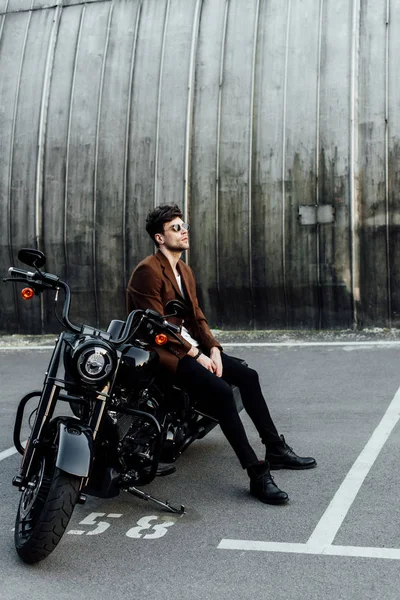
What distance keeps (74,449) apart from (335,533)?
56.4 inches

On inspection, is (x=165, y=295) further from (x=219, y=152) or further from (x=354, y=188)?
(x=219, y=152)

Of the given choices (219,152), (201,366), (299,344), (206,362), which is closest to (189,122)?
(219,152)

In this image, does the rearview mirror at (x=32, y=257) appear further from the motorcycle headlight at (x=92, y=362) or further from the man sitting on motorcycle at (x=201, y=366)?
the man sitting on motorcycle at (x=201, y=366)

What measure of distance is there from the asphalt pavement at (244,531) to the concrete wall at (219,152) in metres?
4.55

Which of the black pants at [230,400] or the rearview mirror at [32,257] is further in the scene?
the black pants at [230,400]

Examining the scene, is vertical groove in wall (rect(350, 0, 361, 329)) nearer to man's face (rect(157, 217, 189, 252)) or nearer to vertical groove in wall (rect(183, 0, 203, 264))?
vertical groove in wall (rect(183, 0, 203, 264))

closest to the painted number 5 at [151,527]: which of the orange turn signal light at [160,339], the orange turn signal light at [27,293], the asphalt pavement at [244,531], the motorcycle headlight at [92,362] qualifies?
the asphalt pavement at [244,531]

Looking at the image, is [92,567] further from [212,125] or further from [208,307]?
[212,125]

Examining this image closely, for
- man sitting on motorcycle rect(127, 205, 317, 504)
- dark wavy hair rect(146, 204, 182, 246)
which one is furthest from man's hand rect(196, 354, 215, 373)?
dark wavy hair rect(146, 204, 182, 246)

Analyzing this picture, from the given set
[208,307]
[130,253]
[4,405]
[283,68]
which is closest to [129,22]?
[283,68]

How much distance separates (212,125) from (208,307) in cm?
258

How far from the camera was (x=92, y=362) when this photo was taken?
419 centimetres

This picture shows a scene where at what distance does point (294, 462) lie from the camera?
5371 millimetres

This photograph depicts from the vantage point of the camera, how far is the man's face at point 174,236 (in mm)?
5461
